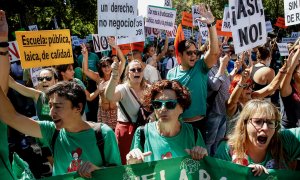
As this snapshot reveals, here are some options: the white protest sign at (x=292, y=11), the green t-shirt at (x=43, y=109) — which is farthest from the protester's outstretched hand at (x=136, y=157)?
the white protest sign at (x=292, y=11)

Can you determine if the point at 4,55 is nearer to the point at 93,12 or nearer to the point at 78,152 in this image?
the point at 78,152

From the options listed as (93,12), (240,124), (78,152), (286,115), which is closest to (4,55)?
(78,152)

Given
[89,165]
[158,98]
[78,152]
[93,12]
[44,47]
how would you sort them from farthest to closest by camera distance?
[93,12], [44,47], [158,98], [78,152], [89,165]

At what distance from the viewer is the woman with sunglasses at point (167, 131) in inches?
132

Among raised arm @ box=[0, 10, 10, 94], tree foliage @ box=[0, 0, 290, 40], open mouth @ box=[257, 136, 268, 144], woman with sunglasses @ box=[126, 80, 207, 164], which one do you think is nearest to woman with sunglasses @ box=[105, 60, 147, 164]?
woman with sunglasses @ box=[126, 80, 207, 164]

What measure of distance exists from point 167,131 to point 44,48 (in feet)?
10.9

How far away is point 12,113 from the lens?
302 centimetres

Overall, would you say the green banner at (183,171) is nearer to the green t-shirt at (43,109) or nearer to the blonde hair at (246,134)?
the blonde hair at (246,134)

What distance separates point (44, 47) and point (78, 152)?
3.42 m

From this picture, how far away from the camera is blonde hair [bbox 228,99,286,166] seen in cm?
305

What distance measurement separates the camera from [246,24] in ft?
17.6

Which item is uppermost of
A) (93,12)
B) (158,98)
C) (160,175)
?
(93,12)

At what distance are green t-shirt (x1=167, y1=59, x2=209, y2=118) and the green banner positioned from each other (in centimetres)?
193

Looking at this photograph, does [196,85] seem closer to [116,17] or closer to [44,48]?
[116,17]
